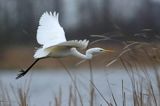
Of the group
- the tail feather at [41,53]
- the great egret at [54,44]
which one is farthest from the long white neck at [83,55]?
the tail feather at [41,53]

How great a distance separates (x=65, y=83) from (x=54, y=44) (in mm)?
3117

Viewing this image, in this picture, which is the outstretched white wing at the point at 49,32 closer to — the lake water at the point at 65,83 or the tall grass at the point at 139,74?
the lake water at the point at 65,83

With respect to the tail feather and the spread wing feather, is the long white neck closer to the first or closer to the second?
the spread wing feather

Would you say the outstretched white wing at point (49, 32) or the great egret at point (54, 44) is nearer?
the great egret at point (54, 44)

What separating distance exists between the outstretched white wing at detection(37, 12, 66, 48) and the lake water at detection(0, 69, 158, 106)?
7.3 inches

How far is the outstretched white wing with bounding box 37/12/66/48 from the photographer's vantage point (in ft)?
11.7

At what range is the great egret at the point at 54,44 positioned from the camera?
3.40m

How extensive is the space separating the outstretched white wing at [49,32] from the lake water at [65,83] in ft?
0.61

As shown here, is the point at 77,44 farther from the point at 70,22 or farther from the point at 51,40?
the point at 70,22

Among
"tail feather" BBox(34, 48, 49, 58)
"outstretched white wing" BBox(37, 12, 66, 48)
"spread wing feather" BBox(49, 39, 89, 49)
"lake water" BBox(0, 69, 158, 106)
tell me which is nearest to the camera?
"spread wing feather" BBox(49, 39, 89, 49)

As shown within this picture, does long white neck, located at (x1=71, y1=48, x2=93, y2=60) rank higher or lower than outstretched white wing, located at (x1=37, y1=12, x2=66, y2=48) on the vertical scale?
lower

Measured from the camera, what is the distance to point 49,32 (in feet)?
12.2

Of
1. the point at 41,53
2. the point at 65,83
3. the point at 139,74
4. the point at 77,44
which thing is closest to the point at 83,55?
the point at 77,44

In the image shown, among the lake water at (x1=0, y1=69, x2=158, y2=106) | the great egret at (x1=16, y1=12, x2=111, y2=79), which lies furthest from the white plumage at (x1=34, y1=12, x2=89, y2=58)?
the lake water at (x1=0, y1=69, x2=158, y2=106)
